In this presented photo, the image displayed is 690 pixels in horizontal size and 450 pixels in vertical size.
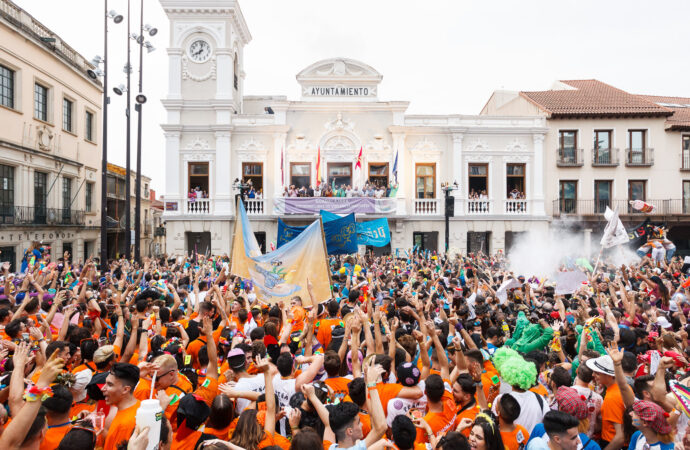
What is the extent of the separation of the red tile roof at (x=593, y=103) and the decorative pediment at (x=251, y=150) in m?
16.4

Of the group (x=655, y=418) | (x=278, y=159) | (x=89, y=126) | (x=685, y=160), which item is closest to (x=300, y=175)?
(x=278, y=159)

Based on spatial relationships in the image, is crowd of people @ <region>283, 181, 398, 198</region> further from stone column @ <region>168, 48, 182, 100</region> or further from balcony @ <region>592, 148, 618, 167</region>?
balcony @ <region>592, 148, 618, 167</region>

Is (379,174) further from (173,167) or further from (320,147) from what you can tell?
(173,167)

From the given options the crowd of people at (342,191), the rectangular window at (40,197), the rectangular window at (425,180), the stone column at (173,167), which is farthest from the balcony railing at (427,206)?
the rectangular window at (40,197)

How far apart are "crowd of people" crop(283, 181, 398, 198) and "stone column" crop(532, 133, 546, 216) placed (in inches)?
325

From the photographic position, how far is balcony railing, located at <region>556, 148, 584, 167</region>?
88.2ft

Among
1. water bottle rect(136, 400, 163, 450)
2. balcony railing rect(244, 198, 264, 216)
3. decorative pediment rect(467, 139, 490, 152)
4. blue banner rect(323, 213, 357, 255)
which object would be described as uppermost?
decorative pediment rect(467, 139, 490, 152)

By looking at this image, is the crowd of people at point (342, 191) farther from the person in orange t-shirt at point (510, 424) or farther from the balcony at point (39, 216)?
the person in orange t-shirt at point (510, 424)

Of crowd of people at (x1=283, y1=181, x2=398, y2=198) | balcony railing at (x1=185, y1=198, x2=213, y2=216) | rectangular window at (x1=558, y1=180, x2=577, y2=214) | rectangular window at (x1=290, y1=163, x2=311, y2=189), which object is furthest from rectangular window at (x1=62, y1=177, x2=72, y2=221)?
rectangular window at (x1=558, y1=180, x2=577, y2=214)

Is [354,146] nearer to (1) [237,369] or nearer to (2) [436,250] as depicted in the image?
(2) [436,250]

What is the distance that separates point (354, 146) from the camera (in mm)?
26188

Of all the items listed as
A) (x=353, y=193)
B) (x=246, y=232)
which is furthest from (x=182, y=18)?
(x=246, y=232)

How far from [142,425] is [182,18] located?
27.3 m

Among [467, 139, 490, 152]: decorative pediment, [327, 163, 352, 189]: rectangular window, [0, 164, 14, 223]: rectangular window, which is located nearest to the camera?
[0, 164, 14, 223]: rectangular window
